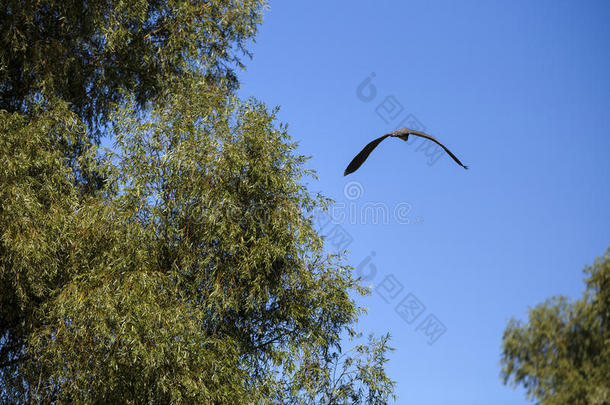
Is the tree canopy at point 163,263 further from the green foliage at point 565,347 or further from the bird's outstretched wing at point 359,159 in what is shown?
the green foliage at point 565,347

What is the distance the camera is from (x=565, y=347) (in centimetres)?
1677

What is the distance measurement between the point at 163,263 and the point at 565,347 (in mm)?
11938

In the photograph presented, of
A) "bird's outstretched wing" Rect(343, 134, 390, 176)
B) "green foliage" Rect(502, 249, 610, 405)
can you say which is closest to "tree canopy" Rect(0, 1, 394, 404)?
"bird's outstretched wing" Rect(343, 134, 390, 176)

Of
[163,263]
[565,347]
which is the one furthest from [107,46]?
[565,347]

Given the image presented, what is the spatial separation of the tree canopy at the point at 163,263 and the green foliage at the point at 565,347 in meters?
8.59

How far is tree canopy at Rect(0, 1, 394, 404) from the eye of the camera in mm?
8195

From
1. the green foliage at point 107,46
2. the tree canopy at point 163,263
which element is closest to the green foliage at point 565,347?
the tree canopy at point 163,263

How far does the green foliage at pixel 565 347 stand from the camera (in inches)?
619

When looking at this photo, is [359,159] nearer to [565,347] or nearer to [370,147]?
[370,147]

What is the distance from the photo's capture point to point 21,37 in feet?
35.6

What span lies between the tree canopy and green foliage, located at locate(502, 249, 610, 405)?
28.2ft

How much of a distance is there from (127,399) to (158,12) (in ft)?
24.6

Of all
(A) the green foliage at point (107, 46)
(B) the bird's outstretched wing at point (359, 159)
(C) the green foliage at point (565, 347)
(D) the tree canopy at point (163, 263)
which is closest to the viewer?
(B) the bird's outstretched wing at point (359, 159)

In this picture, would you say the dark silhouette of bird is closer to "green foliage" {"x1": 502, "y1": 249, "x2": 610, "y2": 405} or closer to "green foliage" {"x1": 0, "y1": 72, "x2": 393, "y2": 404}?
"green foliage" {"x1": 0, "y1": 72, "x2": 393, "y2": 404}
